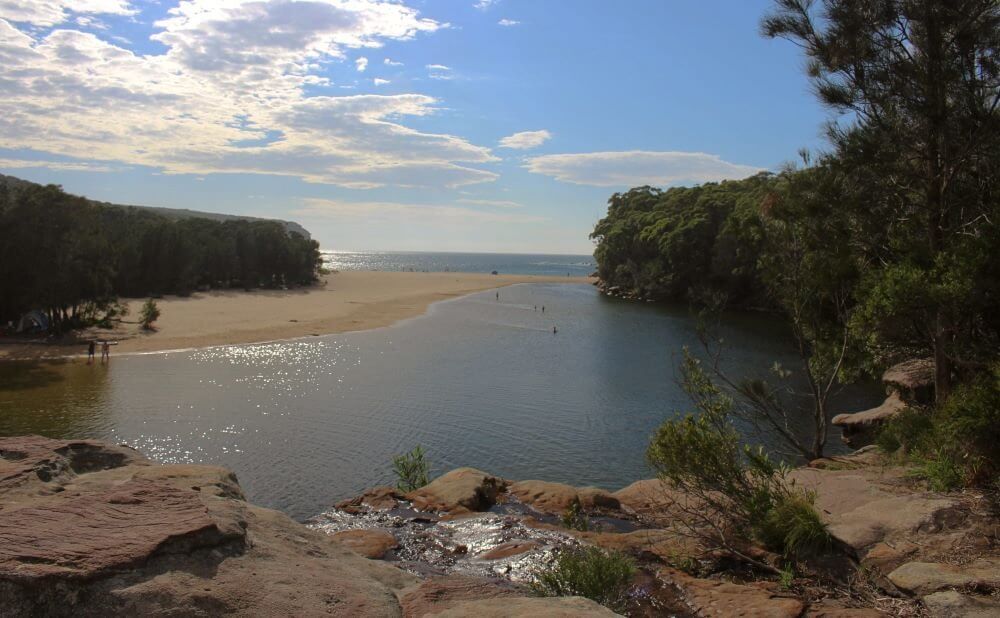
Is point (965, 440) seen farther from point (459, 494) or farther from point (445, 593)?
point (459, 494)

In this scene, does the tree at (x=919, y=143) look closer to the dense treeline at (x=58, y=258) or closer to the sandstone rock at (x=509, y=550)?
the sandstone rock at (x=509, y=550)

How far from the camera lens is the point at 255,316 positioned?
5619 cm

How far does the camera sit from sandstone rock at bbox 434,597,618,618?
15.7ft

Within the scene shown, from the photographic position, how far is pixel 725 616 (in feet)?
27.6

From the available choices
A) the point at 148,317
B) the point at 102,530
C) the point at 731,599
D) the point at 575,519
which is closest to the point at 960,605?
the point at 731,599

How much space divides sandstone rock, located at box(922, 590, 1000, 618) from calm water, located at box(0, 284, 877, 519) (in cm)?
910

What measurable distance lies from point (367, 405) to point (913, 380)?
20.1 m

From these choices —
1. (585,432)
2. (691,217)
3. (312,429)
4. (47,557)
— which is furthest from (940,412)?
(691,217)

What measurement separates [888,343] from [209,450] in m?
20.0

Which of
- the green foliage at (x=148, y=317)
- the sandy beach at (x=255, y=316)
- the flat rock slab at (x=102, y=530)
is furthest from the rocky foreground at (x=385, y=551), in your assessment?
the green foliage at (x=148, y=317)

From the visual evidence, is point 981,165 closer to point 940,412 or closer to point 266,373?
point 940,412

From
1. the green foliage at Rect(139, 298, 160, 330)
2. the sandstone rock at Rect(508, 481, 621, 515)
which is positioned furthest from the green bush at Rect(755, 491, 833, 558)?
the green foliage at Rect(139, 298, 160, 330)

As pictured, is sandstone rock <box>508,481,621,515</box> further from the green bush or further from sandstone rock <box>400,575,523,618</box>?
sandstone rock <box>400,575,523,618</box>

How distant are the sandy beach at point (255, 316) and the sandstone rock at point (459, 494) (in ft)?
102
